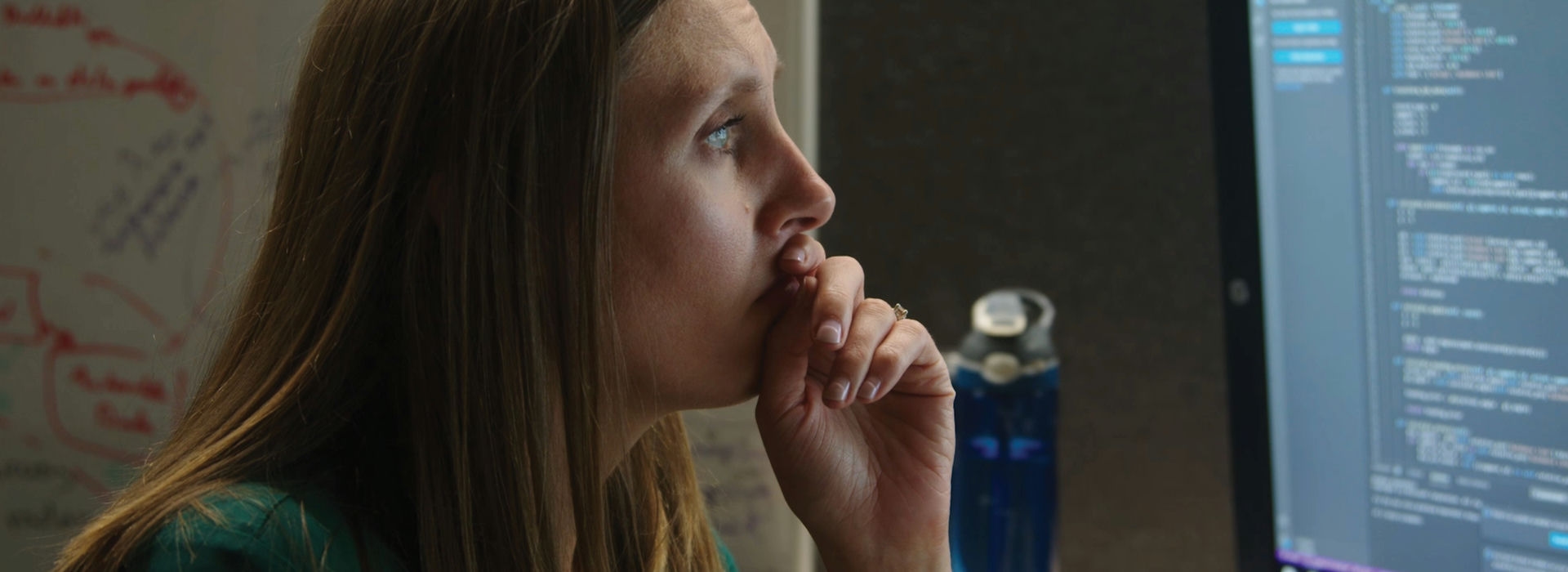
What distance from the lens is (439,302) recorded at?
23.0 inches

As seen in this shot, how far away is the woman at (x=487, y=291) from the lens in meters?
0.56

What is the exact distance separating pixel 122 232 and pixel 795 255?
98 cm

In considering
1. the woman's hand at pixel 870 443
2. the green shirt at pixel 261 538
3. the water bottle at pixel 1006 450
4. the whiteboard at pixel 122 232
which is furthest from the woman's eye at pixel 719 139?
the whiteboard at pixel 122 232

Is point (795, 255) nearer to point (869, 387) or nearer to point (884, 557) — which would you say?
point (869, 387)

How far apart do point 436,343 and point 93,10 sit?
0.94 m

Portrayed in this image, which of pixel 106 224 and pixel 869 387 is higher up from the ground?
pixel 106 224

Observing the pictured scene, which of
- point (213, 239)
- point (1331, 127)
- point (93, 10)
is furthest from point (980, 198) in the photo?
point (93, 10)

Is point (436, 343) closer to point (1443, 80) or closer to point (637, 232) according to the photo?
point (637, 232)

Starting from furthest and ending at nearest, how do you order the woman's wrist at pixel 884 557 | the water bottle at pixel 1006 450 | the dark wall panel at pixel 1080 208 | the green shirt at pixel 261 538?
1. the dark wall panel at pixel 1080 208
2. the water bottle at pixel 1006 450
3. the woman's wrist at pixel 884 557
4. the green shirt at pixel 261 538

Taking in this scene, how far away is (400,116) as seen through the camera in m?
0.57

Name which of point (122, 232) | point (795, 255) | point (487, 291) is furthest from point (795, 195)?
point (122, 232)

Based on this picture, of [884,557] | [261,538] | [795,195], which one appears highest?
[795,195]

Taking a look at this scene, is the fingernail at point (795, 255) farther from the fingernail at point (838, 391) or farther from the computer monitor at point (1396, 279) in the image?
the computer monitor at point (1396, 279)

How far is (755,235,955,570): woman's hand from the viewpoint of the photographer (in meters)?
0.68
